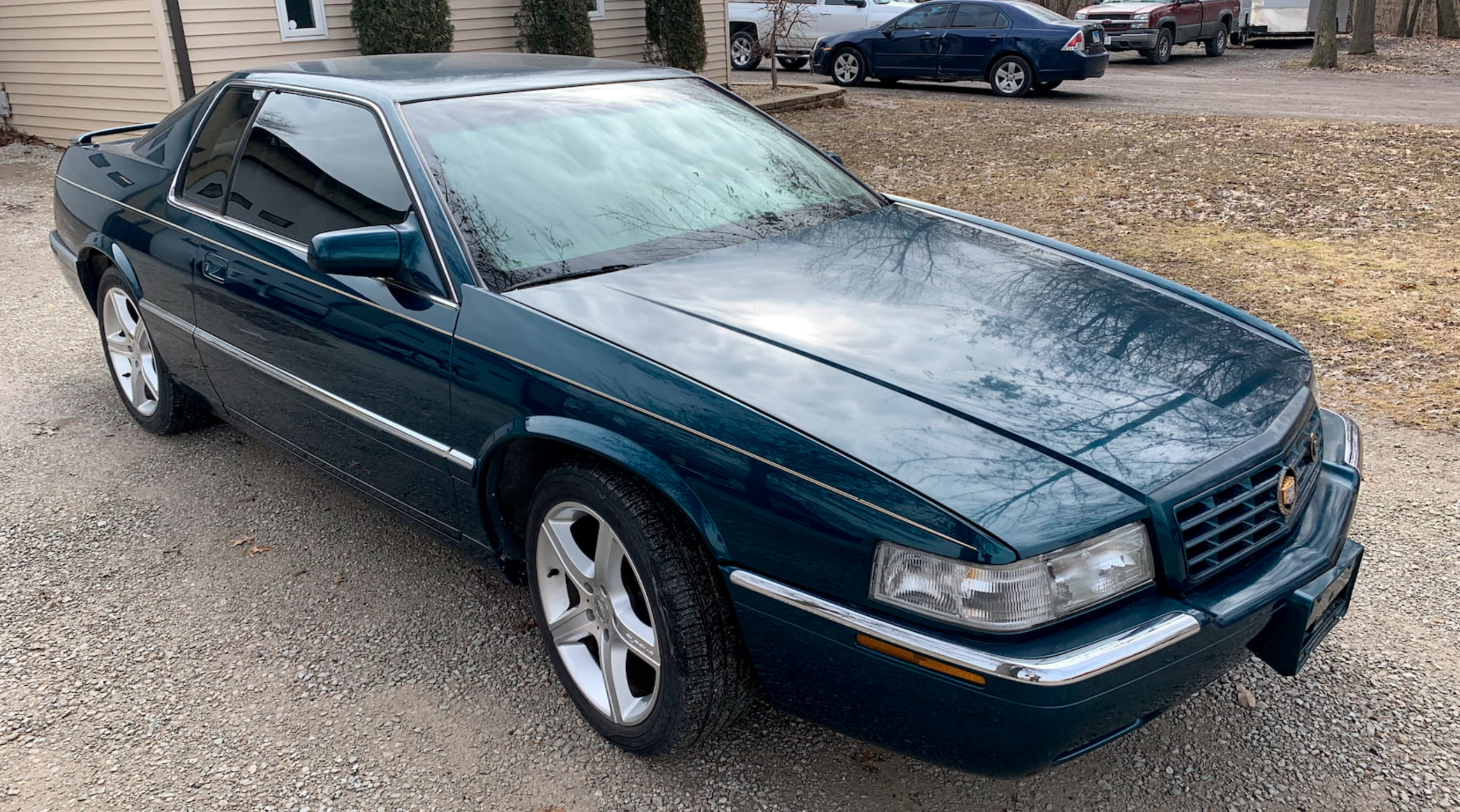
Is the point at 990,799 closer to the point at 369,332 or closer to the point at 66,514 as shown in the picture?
the point at 369,332

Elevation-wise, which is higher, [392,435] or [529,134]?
[529,134]

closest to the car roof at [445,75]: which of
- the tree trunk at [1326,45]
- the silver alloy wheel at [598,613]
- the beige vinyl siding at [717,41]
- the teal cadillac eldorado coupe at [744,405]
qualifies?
the teal cadillac eldorado coupe at [744,405]

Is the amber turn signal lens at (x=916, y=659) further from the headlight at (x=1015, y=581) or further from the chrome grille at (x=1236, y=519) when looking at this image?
the chrome grille at (x=1236, y=519)

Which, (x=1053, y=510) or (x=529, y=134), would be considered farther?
(x=529, y=134)

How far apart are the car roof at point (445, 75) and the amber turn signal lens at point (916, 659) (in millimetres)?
2157

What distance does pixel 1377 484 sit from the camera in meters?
3.97

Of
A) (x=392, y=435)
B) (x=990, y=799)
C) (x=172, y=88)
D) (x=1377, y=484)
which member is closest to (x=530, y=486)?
(x=392, y=435)

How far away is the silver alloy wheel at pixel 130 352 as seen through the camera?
4.53 meters

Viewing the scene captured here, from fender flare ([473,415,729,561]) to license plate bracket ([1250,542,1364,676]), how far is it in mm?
1172

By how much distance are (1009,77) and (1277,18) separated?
1188 centimetres

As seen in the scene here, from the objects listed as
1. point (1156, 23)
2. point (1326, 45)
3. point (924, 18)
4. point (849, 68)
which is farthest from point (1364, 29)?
point (849, 68)

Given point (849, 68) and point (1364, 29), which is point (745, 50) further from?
point (1364, 29)

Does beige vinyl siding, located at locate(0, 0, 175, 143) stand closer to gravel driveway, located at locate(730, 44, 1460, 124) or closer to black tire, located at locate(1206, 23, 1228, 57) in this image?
gravel driveway, located at locate(730, 44, 1460, 124)

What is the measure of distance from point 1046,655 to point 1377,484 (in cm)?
264
